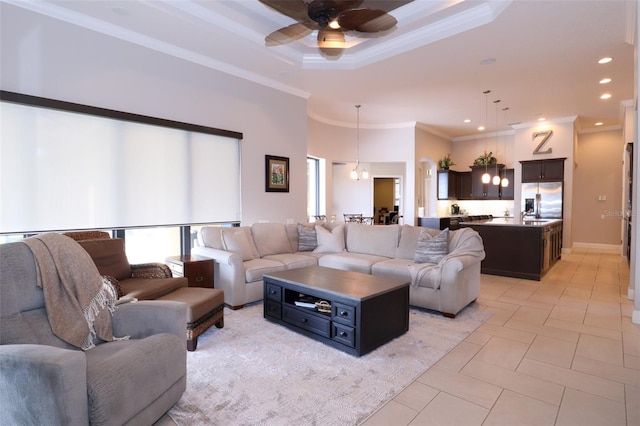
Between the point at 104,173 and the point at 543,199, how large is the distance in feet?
29.5

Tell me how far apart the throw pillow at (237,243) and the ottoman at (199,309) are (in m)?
1.12

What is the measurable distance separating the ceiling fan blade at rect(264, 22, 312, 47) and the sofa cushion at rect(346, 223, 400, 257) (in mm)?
2865

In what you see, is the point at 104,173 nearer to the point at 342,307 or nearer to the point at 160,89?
the point at 160,89

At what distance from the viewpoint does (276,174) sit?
5.74 m

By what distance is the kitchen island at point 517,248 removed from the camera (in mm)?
5316

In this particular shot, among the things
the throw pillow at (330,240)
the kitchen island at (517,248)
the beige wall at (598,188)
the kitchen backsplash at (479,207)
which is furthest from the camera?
the kitchen backsplash at (479,207)

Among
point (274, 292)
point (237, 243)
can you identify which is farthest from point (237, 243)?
point (274, 292)

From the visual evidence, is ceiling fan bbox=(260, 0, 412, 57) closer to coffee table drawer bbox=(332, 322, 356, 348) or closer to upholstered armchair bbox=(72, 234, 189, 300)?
upholstered armchair bbox=(72, 234, 189, 300)

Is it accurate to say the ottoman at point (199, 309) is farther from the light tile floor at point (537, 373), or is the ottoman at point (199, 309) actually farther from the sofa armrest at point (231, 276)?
the light tile floor at point (537, 373)

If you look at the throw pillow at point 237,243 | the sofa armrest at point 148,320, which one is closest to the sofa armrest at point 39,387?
the sofa armrest at point 148,320

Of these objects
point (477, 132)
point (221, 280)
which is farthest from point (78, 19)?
point (477, 132)

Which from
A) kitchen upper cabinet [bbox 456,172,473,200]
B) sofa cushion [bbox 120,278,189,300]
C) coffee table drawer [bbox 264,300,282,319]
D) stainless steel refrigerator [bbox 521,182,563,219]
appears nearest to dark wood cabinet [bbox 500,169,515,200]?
kitchen upper cabinet [bbox 456,172,473,200]

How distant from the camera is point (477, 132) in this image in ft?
32.0

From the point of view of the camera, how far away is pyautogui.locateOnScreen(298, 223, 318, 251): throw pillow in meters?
5.28
